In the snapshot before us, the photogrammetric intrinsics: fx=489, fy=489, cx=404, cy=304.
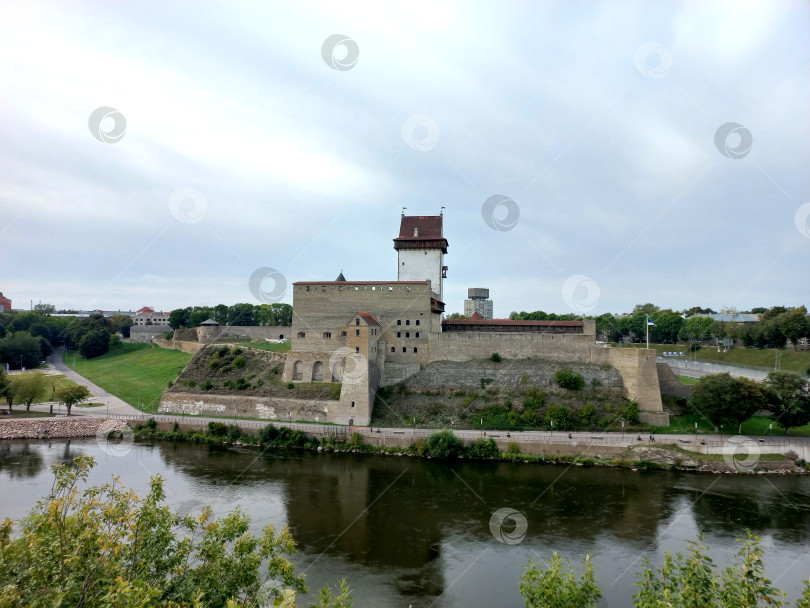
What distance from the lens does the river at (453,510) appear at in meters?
13.1

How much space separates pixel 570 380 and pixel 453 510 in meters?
13.3

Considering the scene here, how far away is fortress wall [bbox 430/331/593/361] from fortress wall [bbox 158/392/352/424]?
7.25 meters

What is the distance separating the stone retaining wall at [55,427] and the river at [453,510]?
3.11 metres

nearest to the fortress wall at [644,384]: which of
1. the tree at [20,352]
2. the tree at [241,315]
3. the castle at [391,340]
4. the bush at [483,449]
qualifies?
the castle at [391,340]

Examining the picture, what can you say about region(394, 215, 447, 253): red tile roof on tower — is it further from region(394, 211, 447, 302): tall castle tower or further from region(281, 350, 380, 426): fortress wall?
region(281, 350, 380, 426): fortress wall

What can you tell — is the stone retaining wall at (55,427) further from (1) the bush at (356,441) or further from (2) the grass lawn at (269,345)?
(1) the bush at (356,441)

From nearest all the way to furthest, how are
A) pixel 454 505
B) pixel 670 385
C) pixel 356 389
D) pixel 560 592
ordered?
pixel 560 592 < pixel 454 505 < pixel 356 389 < pixel 670 385

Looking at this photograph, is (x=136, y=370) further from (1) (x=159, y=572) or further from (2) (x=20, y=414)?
(1) (x=159, y=572)

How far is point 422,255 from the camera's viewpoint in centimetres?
3506

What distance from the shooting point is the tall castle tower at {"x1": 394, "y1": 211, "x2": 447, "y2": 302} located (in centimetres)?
3484

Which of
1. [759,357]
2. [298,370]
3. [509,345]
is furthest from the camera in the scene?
[759,357]

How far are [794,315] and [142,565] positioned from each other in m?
51.7

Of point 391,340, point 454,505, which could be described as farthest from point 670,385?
point 454,505

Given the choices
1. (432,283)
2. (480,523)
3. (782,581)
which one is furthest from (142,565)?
(432,283)
